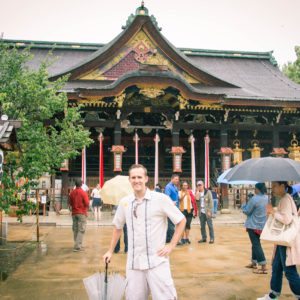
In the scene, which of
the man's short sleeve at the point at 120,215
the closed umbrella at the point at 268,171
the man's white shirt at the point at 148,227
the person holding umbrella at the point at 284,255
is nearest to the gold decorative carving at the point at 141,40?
the closed umbrella at the point at 268,171

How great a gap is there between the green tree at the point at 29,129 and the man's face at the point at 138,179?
219 inches

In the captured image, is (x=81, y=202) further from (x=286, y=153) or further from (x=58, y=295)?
(x=286, y=153)

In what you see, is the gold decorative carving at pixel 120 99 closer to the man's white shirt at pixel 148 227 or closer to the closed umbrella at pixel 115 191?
the closed umbrella at pixel 115 191

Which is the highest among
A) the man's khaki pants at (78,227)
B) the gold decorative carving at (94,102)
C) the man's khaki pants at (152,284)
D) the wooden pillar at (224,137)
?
the gold decorative carving at (94,102)

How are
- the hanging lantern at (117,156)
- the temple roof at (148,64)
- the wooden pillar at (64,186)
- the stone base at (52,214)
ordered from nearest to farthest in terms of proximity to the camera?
the stone base at (52,214) < the wooden pillar at (64,186) < the hanging lantern at (117,156) < the temple roof at (148,64)

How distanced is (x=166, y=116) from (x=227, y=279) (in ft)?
46.3

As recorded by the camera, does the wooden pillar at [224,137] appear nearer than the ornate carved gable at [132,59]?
No

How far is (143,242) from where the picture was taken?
3703mm

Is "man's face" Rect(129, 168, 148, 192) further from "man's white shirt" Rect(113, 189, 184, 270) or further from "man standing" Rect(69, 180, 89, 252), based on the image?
"man standing" Rect(69, 180, 89, 252)

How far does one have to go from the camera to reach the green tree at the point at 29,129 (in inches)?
360

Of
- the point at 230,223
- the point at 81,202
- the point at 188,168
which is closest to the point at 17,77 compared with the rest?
the point at 81,202

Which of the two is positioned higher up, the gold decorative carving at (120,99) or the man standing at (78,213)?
the gold decorative carving at (120,99)

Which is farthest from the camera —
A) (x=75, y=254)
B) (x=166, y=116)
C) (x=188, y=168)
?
(x=188, y=168)

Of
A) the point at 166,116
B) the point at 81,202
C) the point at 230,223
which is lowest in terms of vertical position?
the point at 230,223
